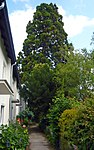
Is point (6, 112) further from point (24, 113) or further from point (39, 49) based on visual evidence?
point (39, 49)

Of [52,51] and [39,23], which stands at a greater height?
[39,23]

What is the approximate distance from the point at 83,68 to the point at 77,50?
7.83ft

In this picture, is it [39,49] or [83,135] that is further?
[39,49]

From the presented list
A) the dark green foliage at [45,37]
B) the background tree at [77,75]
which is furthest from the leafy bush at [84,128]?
the dark green foliage at [45,37]

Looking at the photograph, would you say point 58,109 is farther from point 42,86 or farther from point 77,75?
point 42,86

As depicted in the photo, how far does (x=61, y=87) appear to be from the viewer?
84.9ft

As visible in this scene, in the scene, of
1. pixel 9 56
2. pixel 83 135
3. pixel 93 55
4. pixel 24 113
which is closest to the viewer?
pixel 83 135

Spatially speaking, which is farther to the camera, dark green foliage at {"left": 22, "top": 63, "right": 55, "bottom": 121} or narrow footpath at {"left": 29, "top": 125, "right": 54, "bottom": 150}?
dark green foliage at {"left": 22, "top": 63, "right": 55, "bottom": 121}

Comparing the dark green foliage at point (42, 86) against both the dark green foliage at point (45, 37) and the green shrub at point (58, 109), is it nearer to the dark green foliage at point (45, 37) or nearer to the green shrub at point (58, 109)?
the dark green foliage at point (45, 37)

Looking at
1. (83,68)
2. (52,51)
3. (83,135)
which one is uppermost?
(52,51)

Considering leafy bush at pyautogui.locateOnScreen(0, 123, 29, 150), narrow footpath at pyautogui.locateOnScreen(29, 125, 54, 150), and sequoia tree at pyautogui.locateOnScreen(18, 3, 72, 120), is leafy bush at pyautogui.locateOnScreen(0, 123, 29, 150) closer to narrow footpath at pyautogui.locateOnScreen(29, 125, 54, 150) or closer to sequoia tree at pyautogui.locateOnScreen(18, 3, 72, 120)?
narrow footpath at pyautogui.locateOnScreen(29, 125, 54, 150)

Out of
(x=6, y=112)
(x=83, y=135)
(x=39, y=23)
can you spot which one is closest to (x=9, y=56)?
(x=6, y=112)

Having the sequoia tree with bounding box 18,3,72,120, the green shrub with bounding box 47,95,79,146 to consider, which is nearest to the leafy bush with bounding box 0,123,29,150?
the green shrub with bounding box 47,95,79,146

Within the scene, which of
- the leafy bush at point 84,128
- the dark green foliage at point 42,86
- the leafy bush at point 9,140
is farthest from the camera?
the dark green foliage at point 42,86
